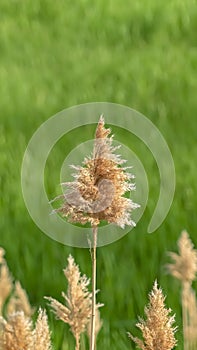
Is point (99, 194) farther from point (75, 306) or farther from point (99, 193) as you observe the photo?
point (75, 306)

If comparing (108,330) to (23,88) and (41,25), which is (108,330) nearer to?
(23,88)

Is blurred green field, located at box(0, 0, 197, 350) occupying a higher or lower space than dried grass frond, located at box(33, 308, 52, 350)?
higher

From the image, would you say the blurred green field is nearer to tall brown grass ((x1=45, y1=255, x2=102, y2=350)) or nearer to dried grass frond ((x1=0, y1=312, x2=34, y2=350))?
tall brown grass ((x1=45, y1=255, x2=102, y2=350))

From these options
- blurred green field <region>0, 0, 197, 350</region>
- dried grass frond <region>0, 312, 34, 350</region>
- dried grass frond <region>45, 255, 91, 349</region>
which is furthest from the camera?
blurred green field <region>0, 0, 197, 350</region>

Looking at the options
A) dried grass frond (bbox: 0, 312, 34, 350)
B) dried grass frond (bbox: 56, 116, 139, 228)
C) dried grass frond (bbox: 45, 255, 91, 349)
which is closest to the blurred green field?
dried grass frond (bbox: 45, 255, 91, 349)

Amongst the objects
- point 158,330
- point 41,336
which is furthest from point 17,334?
point 158,330

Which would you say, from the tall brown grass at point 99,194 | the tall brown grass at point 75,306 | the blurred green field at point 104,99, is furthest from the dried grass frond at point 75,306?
the blurred green field at point 104,99
